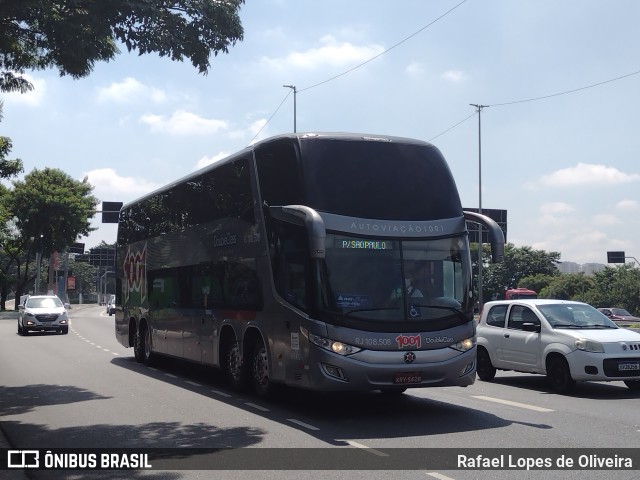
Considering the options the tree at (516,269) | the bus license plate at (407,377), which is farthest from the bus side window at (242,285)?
the tree at (516,269)

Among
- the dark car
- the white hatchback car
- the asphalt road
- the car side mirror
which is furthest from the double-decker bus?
the dark car

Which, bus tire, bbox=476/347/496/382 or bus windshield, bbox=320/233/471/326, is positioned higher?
bus windshield, bbox=320/233/471/326

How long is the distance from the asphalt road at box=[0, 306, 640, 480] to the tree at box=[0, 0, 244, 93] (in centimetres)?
477

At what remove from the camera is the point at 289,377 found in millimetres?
10812

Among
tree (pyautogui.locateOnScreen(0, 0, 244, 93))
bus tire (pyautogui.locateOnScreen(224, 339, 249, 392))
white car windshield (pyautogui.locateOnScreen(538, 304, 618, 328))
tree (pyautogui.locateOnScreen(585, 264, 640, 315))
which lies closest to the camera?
tree (pyautogui.locateOnScreen(0, 0, 244, 93))

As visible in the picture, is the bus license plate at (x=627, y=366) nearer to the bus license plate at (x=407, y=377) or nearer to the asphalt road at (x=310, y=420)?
the asphalt road at (x=310, y=420)

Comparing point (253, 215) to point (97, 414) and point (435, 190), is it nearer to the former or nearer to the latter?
point (435, 190)

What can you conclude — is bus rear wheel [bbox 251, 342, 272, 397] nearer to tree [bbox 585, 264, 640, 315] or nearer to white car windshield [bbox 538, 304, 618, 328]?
white car windshield [bbox 538, 304, 618, 328]

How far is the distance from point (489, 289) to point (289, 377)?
90.2 metres

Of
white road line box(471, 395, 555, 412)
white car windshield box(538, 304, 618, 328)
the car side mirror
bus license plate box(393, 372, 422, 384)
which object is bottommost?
white road line box(471, 395, 555, 412)

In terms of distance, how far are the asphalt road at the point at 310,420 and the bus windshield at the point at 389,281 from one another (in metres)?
1.45

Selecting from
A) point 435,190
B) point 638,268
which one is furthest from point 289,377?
point 638,268

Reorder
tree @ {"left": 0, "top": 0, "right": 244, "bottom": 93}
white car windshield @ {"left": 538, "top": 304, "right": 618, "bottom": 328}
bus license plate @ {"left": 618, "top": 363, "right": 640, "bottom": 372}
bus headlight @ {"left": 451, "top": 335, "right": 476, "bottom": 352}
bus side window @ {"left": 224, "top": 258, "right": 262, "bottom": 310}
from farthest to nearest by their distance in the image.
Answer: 1. white car windshield @ {"left": 538, "top": 304, "right": 618, "bottom": 328}
2. bus license plate @ {"left": 618, "top": 363, "right": 640, "bottom": 372}
3. bus side window @ {"left": 224, "top": 258, "right": 262, "bottom": 310}
4. bus headlight @ {"left": 451, "top": 335, "right": 476, "bottom": 352}
5. tree @ {"left": 0, "top": 0, "right": 244, "bottom": 93}

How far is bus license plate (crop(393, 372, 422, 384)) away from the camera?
398 inches
